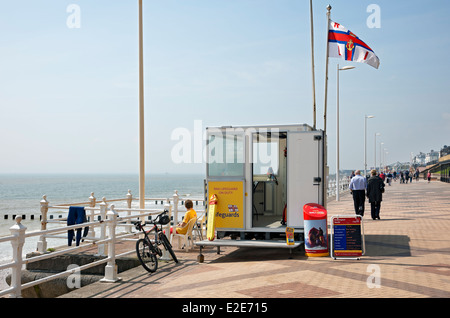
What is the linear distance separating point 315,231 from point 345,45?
865 centimetres

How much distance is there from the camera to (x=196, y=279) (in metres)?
8.67

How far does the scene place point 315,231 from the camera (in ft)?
34.8

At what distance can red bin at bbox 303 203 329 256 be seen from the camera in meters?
10.6

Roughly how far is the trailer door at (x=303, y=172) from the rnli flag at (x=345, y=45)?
657 cm

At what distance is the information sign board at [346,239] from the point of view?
10.4 metres

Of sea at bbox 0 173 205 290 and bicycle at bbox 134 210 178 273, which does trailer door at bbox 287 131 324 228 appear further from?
sea at bbox 0 173 205 290

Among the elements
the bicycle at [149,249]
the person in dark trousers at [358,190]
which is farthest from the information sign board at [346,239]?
the person in dark trousers at [358,190]

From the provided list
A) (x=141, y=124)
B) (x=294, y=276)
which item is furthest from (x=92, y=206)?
(x=294, y=276)

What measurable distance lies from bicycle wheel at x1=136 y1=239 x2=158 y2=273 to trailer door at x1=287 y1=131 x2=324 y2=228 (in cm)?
321

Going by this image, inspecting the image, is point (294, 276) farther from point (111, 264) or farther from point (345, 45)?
point (345, 45)

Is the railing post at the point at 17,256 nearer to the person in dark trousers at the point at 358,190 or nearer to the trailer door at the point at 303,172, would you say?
the trailer door at the point at 303,172
